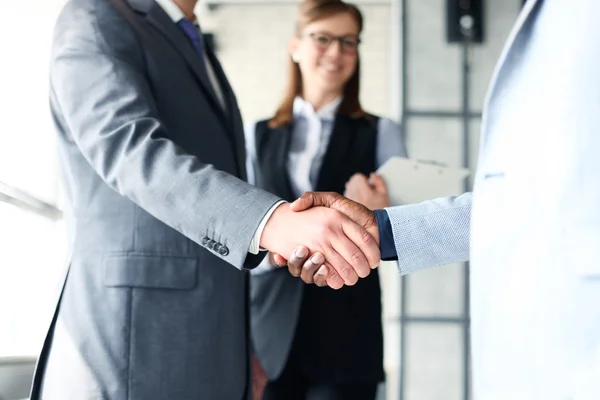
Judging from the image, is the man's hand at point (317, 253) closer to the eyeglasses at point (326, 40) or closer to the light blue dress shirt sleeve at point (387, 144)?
the light blue dress shirt sleeve at point (387, 144)

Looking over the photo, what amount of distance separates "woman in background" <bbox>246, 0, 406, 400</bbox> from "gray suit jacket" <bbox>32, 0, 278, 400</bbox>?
572mm

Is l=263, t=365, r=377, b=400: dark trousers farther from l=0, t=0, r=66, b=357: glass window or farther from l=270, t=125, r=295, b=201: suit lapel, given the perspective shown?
l=0, t=0, r=66, b=357: glass window

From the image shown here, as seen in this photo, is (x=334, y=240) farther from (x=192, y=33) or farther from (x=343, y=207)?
(x=192, y=33)

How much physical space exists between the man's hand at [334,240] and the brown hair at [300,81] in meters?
1.01

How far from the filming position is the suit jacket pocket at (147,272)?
146cm

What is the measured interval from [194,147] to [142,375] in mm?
476

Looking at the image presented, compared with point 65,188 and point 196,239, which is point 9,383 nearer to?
point 65,188

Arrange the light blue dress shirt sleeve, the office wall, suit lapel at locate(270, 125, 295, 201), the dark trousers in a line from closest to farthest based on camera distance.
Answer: the dark trousers
suit lapel at locate(270, 125, 295, 201)
the light blue dress shirt sleeve
the office wall

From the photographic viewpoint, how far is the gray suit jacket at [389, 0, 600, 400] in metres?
0.86

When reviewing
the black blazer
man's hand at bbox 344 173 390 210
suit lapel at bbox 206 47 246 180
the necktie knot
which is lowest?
the black blazer

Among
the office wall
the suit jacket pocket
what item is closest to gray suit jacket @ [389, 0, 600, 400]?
the suit jacket pocket

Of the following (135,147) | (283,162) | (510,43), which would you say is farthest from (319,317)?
(510,43)

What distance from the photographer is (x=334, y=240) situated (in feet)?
4.93

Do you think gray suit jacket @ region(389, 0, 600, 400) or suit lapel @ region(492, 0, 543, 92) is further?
suit lapel @ region(492, 0, 543, 92)
